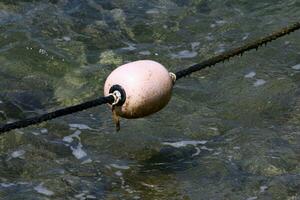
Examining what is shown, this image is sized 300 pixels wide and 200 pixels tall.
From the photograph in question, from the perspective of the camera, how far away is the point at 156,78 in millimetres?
3998

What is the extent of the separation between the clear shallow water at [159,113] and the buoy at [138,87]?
791 mm

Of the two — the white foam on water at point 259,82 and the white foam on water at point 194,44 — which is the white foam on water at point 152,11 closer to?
the white foam on water at point 194,44

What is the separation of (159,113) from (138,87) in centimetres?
188

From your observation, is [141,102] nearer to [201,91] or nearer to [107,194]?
[107,194]

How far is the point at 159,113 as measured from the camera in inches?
227

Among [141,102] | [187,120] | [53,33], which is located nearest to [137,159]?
[187,120]

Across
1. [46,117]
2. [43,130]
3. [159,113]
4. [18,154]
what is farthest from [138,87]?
[159,113]

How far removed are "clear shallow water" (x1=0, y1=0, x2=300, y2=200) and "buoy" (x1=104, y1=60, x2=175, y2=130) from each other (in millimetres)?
791

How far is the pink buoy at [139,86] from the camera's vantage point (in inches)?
153

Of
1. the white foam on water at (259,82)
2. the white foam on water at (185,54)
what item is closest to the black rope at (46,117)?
the white foam on water at (259,82)

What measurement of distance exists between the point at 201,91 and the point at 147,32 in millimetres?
1660

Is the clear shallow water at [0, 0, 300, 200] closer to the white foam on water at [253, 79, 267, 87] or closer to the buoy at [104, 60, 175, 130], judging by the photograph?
the white foam on water at [253, 79, 267, 87]

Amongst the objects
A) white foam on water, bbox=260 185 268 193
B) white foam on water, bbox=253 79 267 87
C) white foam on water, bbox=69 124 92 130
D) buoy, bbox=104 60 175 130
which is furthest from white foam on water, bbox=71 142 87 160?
white foam on water, bbox=253 79 267 87

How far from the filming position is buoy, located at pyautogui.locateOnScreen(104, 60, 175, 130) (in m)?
3.89
